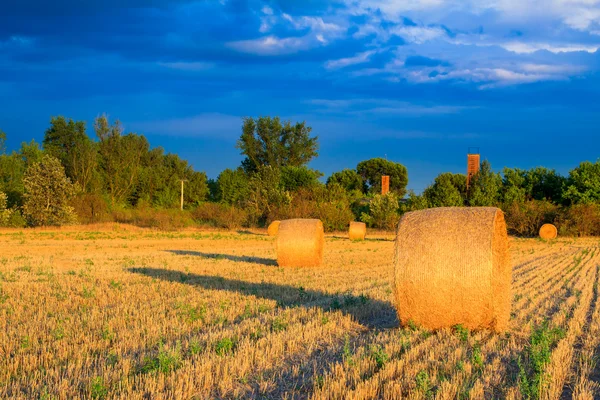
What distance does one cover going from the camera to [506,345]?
22.1 ft

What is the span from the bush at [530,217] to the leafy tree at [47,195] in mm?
31681

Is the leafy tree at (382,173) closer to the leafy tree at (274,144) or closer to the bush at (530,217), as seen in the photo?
the leafy tree at (274,144)

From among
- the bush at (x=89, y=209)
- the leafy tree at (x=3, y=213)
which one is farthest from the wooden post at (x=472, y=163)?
the leafy tree at (x=3, y=213)

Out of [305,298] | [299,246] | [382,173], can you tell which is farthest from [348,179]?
[305,298]

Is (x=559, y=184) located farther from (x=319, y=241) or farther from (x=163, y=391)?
(x=163, y=391)

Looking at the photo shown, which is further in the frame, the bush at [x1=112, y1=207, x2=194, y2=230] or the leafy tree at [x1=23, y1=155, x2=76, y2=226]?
the bush at [x1=112, y1=207, x2=194, y2=230]

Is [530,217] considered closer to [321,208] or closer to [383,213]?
[383,213]

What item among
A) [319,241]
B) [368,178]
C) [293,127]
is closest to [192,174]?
[293,127]

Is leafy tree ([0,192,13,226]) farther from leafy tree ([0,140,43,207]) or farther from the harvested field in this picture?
the harvested field

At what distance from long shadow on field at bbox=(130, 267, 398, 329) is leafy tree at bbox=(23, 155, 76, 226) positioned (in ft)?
99.2

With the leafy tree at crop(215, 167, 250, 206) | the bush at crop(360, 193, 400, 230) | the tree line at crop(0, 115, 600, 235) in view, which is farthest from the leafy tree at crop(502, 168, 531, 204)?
the leafy tree at crop(215, 167, 250, 206)

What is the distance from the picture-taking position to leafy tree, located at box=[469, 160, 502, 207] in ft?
154

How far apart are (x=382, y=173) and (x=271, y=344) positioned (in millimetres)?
67898

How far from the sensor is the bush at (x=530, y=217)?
39750 millimetres
